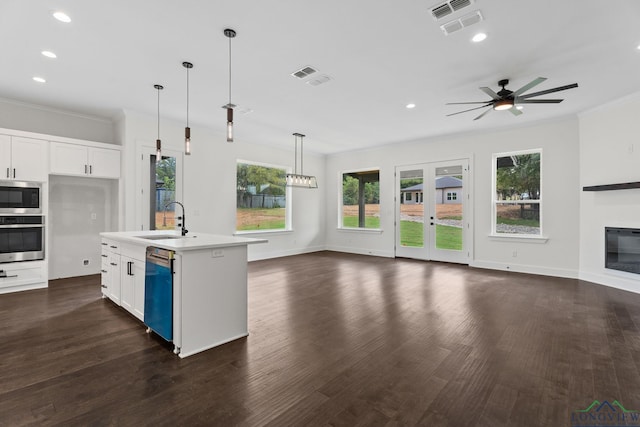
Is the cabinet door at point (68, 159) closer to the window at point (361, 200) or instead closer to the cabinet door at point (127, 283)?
the cabinet door at point (127, 283)

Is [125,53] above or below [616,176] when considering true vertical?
above

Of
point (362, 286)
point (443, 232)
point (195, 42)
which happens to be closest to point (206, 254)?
point (195, 42)

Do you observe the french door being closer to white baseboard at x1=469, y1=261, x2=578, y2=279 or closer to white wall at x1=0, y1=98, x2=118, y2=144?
white baseboard at x1=469, y1=261, x2=578, y2=279

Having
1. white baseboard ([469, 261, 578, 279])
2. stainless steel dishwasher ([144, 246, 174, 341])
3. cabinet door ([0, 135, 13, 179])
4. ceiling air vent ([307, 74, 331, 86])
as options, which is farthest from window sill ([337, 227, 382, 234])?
cabinet door ([0, 135, 13, 179])

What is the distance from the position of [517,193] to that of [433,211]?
1.75 m

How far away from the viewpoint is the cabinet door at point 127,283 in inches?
131

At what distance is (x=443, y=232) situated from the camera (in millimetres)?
7156

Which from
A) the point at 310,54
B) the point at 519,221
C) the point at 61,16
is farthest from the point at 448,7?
the point at 519,221

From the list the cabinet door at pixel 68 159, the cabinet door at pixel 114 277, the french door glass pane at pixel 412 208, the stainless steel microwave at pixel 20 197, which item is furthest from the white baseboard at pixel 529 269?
the stainless steel microwave at pixel 20 197

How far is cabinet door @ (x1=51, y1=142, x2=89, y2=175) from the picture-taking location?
15.6 feet

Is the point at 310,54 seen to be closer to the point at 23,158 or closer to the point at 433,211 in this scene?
the point at 23,158

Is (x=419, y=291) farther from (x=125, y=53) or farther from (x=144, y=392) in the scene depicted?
(x=125, y=53)

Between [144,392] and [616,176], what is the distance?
22.0ft

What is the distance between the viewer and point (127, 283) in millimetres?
3428
